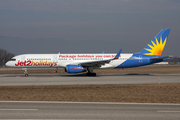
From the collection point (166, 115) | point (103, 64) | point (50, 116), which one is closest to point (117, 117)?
point (166, 115)

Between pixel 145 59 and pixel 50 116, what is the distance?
29318 mm

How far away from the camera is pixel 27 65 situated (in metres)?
Answer: 34.9

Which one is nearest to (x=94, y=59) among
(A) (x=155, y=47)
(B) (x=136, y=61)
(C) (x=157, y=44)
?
(B) (x=136, y=61)

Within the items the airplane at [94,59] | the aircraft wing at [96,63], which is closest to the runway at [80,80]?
the aircraft wing at [96,63]

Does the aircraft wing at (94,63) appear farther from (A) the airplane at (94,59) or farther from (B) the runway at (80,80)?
(B) the runway at (80,80)

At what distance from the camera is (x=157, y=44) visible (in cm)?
3650

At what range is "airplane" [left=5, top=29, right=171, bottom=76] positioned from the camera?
34.7 m

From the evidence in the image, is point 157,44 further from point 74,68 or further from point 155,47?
point 74,68

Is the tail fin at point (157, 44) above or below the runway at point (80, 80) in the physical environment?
above

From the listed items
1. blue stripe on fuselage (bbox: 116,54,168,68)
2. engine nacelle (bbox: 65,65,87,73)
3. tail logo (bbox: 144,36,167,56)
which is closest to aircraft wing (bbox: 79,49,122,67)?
engine nacelle (bbox: 65,65,87,73)

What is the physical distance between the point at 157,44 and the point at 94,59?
11.3 m

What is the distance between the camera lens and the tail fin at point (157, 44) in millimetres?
36500

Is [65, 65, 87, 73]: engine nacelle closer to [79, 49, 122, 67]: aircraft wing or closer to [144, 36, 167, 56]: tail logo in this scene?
[79, 49, 122, 67]: aircraft wing

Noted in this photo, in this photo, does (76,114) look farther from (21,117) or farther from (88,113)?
(21,117)
